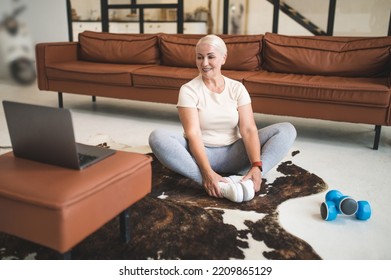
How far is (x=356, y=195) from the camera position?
6.23 feet

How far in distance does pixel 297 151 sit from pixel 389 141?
2.67 ft

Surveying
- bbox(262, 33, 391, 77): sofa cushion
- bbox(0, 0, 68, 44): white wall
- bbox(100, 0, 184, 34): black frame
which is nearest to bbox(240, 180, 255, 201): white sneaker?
bbox(262, 33, 391, 77): sofa cushion

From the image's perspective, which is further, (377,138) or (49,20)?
(49,20)

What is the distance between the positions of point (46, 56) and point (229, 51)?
1676 mm

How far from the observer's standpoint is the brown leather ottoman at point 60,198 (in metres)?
1.05

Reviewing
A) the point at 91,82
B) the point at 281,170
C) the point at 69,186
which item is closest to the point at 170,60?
the point at 91,82

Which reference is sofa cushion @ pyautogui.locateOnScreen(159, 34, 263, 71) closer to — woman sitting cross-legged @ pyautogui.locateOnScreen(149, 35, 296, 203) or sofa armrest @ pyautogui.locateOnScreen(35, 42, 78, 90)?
sofa armrest @ pyautogui.locateOnScreen(35, 42, 78, 90)

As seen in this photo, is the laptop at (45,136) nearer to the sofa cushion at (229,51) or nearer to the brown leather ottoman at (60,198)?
the brown leather ottoman at (60,198)

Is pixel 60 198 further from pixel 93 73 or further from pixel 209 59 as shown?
pixel 93 73

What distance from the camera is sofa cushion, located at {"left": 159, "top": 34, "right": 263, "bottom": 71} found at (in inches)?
130

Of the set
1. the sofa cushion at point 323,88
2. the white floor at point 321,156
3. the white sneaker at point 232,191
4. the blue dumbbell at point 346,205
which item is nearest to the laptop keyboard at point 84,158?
the white sneaker at point 232,191

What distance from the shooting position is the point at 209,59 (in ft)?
5.87

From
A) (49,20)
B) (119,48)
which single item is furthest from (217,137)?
(49,20)

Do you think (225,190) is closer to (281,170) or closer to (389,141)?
(281,170)
